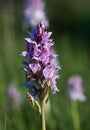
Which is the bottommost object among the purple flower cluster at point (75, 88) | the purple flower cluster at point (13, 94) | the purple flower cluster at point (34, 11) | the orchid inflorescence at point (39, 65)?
the orchid inflorescence at point (39, 65)

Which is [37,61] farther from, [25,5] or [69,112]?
[25,5]

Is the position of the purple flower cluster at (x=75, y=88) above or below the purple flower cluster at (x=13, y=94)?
below

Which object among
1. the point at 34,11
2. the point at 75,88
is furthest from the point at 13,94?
the point at 34,11

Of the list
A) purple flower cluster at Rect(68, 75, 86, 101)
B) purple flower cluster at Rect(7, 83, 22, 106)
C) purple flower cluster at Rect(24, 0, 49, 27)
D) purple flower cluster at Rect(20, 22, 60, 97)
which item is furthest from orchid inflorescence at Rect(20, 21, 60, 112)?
purple flower cluster at Rect(24, 0, 49, 27)

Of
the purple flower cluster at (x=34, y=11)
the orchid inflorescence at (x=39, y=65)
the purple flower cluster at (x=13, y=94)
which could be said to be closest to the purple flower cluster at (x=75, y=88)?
the purple flower cluster at (x=13, y=94)

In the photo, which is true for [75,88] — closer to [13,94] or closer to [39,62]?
[13,94]

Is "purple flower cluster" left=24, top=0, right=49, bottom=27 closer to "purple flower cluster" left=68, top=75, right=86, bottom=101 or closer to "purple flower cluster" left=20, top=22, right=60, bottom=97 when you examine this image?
"purple flower cluster" left=68, top=75, right=86, bottom=101

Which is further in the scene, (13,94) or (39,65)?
(13,94)

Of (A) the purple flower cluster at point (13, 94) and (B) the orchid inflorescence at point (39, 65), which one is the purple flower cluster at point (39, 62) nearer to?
(B) the orchid inflorescence at point (39, 65)

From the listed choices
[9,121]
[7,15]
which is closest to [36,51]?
[9,121]
